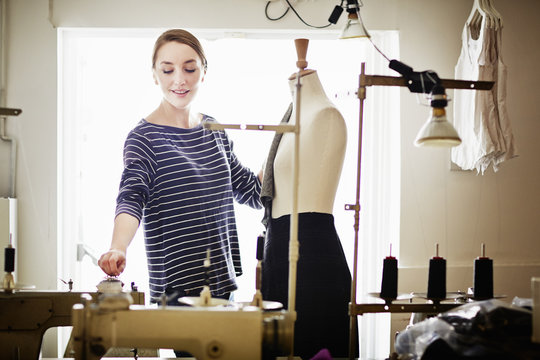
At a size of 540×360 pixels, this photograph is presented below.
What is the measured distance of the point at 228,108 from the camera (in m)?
3.64

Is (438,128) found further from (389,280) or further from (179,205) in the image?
(179,205)

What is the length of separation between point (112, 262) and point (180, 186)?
0.52m

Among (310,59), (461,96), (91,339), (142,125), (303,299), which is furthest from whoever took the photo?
(310,59)

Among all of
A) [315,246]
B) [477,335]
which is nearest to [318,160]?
[315,246]

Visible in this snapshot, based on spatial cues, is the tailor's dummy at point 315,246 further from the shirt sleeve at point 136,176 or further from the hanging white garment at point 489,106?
the hanging white garment at point 489,106

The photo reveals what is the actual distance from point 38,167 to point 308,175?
5.99 feet

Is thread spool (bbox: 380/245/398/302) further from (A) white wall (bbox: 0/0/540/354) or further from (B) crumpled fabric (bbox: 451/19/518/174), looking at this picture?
(A) white wall (bbox: 0/0/540/354)

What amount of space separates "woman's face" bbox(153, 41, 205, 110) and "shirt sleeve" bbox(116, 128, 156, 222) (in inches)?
9.6

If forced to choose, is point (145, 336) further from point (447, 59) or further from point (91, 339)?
point (447, 59)

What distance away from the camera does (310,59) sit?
3.70 meters

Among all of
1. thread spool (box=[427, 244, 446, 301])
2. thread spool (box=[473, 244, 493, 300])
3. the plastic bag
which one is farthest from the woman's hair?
the plastic bag

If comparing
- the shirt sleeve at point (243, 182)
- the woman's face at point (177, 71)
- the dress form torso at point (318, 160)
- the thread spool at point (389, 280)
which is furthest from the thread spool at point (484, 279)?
the woman's face at point (177, 71)

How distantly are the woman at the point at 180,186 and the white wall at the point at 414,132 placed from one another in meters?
0.95

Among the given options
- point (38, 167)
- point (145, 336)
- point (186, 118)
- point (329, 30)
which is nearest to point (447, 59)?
point (329, 30)
